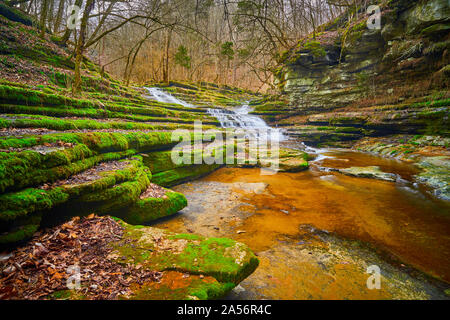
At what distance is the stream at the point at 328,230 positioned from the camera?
8.51 feet

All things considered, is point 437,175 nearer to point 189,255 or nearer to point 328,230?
point 328,230

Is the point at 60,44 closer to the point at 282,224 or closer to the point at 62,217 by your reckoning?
the point at 62,217

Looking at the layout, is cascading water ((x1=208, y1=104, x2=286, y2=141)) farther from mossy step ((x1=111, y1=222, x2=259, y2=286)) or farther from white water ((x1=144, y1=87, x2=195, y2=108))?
mossy step ((x1=111, y1=222, x2=259, y2=286))

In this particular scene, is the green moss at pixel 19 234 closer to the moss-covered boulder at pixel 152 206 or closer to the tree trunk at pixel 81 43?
the moss-covered boulder at pixel 152 206

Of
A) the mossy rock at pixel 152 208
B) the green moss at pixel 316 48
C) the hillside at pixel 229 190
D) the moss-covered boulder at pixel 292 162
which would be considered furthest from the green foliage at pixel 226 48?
the green moss at pixel 316 48

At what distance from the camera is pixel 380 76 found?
13719 millimetres

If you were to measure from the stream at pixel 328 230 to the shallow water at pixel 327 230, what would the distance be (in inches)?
0.5

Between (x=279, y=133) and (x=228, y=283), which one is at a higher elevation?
(x=279, y=133)

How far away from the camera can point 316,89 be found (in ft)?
55.7

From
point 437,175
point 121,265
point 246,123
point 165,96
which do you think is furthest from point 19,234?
point 165,96
